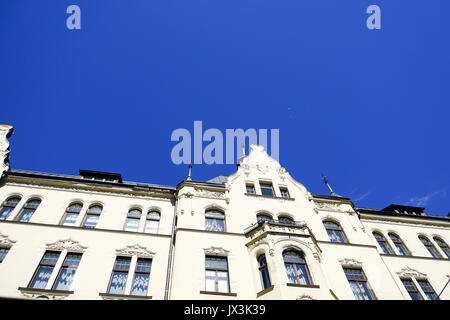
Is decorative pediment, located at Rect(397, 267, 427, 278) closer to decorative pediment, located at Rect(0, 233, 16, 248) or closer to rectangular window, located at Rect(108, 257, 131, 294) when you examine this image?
rectangular window, located at Rect(108, 257, 131, 294)

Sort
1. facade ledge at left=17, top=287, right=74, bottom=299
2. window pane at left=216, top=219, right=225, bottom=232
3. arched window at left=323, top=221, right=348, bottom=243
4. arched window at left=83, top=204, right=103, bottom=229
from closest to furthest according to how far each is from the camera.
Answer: facade ledge at left=17, top=287, right=74, bottom=299 → arched window at left=83, top=204, right=103, bottom=229 → window pane at left=216, top=219, right=225, bottom=232 → arched window at left=323, top=221, right=348, bottom=243

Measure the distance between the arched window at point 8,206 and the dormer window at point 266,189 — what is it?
17083mm

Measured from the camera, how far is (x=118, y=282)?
15.1m

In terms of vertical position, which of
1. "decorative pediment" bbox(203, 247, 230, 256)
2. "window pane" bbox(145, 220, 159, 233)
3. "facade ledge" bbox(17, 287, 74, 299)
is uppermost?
"window pane" bbox(145, 220, 159, 233)

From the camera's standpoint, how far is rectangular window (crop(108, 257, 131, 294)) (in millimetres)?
14797

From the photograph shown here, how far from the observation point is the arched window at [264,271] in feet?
49.3

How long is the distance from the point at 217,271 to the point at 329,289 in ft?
19.6

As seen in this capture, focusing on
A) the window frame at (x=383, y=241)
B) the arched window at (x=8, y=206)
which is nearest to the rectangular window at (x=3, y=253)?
the arched window at (x=8, y=206)

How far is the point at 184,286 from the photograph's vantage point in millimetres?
14312

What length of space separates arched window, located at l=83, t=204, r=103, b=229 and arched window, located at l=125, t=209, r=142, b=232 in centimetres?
194

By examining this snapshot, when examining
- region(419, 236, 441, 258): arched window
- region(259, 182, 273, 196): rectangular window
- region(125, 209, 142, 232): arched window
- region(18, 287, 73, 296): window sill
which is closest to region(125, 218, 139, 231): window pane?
region(125, 209, 142, 232): arched window
